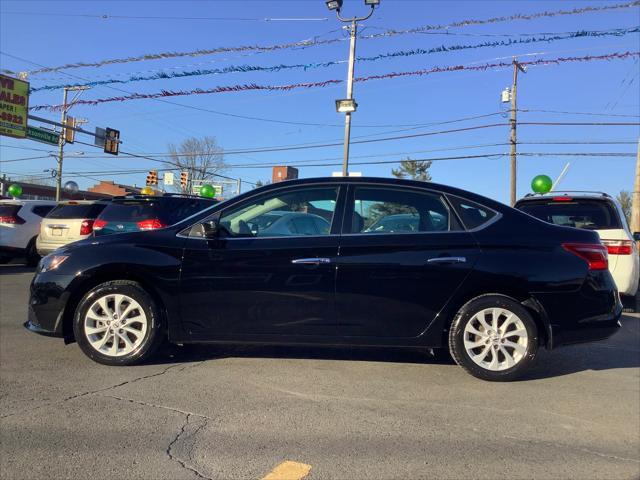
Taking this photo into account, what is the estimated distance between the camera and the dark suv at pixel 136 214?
8.02 m

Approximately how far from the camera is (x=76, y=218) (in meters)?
10.4

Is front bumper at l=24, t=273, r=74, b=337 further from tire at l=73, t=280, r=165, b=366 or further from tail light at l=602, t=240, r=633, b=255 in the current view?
tail light at l=602, t=240, r=633, b=255

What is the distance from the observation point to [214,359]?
184 inches

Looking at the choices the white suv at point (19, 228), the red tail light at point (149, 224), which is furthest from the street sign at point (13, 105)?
the red tail light at point (149, 224)

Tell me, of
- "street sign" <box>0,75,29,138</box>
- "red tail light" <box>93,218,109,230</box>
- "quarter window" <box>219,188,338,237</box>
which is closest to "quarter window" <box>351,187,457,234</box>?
"quarter window" <box>219,188,338,237</box>

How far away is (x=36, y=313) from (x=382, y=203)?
3.27 meters

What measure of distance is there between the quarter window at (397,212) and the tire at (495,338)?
29.0 inches

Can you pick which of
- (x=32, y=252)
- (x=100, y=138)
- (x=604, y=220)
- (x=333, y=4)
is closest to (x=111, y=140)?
(x=100, y=138)

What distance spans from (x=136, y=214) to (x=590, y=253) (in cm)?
662

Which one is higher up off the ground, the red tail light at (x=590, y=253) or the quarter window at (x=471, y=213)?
the quarter window at (x=471, y=213)

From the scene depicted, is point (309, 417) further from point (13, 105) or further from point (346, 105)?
point (13, 105)

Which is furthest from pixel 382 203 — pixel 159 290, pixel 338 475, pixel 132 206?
pixel 132 206

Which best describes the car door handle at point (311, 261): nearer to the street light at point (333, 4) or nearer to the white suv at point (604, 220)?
the white suv at point (604, 220)

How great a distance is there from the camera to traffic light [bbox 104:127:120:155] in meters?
29.4
